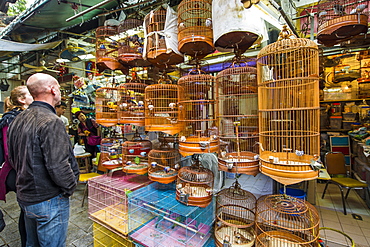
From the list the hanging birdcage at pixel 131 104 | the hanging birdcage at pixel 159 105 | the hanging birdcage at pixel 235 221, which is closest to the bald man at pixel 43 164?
the hanging birdcage at pixel 159 105

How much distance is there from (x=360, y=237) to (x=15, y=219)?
6105 millimetres

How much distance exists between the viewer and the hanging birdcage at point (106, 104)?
3.46 metres

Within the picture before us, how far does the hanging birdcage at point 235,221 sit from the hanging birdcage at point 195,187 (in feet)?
0.54

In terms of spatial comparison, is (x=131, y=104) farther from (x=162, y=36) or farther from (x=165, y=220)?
(x=165, y=220)

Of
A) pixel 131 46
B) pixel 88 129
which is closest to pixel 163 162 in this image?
pixel 131 46

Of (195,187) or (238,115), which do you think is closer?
(238,115)

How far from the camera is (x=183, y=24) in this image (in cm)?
222

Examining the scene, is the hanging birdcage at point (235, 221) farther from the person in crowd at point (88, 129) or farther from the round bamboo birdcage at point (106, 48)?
the person in crowd at point (88, 129)

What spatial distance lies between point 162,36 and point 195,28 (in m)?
0.63

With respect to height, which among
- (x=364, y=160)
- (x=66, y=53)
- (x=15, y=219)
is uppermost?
(x=66, y=53)

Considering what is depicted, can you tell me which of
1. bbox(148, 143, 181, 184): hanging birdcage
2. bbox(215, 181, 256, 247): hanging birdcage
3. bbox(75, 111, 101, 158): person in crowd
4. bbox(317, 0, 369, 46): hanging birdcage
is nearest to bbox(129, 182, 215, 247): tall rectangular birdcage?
bbox(215, 181, 256, 247): hanging birdcage

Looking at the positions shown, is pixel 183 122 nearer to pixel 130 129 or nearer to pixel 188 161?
pixel 188 161

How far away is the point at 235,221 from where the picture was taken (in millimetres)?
2238

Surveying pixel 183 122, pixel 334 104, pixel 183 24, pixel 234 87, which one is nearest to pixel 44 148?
pixel 183 122
